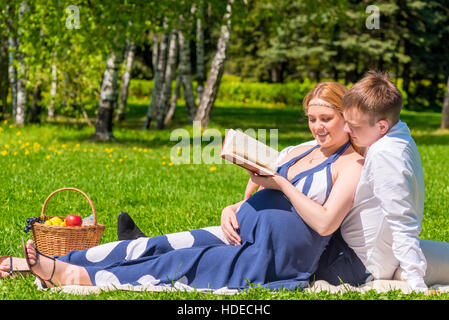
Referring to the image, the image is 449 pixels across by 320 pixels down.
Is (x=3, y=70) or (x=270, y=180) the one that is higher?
(x=3, y=70)

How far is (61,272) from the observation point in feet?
11.9

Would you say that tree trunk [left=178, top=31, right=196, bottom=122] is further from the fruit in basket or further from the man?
the man

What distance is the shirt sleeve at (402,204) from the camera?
3.29m

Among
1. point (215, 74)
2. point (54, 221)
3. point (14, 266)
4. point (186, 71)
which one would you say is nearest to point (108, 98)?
point (215, 74)

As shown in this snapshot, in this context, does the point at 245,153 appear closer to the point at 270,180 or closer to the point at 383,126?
the point at 270,180

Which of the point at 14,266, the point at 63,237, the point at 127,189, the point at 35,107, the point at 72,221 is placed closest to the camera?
the point at 14,266

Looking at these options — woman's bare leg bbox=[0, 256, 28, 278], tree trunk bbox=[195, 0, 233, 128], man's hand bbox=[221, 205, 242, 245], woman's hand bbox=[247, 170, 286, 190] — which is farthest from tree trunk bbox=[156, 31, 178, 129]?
woman's hand bbox=[247, 170, 286, 190]

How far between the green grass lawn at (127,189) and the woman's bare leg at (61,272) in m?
0.13

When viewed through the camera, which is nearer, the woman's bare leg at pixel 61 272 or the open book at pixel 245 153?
the open book at pixel 245 153

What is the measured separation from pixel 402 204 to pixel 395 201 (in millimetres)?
45

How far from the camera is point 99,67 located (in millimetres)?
14586

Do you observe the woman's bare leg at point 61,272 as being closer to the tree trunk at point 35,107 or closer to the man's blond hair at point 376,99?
the man's blond hair at point 376,99

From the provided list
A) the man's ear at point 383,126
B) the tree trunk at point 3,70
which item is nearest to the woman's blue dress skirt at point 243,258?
the man's ear at point 383,126

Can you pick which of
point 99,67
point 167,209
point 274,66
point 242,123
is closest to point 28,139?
point 99,67
